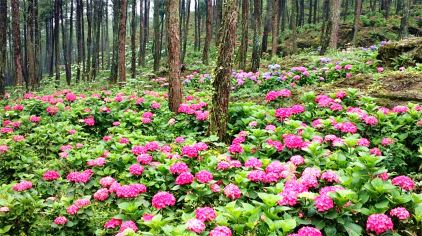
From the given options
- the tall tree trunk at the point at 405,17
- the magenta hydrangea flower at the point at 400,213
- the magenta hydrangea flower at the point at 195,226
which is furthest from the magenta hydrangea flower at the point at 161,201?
the tall tree trunk at the point at 405,17

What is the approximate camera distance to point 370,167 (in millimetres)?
3969

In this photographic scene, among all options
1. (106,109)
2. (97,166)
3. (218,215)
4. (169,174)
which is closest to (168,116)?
(106,109)

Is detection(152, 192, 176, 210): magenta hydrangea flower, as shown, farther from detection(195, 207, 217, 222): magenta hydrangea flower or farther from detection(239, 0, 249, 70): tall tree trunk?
detection(239, 0, 249, 70): tall tree trunk

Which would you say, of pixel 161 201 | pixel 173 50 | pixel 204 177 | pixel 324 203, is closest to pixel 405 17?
pixel 173 50

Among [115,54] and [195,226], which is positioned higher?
[115,54]

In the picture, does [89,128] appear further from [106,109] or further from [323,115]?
[323,115]

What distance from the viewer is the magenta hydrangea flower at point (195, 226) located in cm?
337

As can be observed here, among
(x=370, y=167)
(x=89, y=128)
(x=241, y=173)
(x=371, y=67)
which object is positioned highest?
(x=371, y=67)

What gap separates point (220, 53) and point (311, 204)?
4196 mm

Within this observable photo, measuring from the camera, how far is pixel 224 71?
718cm

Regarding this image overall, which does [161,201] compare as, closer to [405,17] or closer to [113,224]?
[113,224]

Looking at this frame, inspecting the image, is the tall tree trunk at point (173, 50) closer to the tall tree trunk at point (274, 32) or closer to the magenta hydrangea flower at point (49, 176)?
the magenta hydrangea flower at point (49, 176)

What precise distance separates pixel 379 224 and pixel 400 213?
311 millimetres

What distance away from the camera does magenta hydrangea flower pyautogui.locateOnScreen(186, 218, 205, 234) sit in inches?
132
